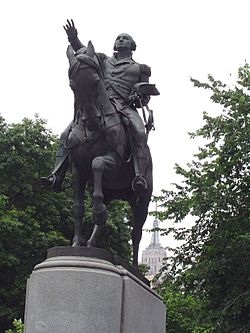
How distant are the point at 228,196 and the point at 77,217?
1351cm

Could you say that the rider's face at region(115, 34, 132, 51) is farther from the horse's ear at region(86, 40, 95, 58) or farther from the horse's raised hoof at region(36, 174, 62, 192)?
the horse's raised hoof at region(36, 174, 62, 192)

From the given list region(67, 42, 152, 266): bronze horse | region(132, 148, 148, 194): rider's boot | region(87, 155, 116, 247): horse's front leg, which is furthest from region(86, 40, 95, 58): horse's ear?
region(132, 148, 148, 194): rider's boot

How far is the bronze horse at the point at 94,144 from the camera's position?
7.72 metres

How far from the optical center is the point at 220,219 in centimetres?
2144

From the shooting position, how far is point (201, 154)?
78.1 feet

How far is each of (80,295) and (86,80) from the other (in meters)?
2.48

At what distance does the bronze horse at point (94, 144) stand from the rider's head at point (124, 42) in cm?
122

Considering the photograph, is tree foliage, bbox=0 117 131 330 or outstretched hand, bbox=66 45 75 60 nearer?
outstretched hand, bbox=66 45 75 60

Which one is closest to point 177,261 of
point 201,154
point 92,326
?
point 201,154

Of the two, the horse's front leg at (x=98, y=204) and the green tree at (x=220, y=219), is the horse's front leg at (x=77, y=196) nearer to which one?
the horse's front leg at (x=98, y=204)

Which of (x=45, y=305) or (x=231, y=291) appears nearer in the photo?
(x=45, y=305)

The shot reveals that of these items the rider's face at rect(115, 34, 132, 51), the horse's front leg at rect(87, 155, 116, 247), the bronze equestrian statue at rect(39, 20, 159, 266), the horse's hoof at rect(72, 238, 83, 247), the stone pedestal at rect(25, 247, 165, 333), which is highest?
the rider's face at rect(115, 34, 132, 51)

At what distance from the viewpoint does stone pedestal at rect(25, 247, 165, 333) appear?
6.76 meters

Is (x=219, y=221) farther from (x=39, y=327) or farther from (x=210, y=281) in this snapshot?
(x=39, y=327)
